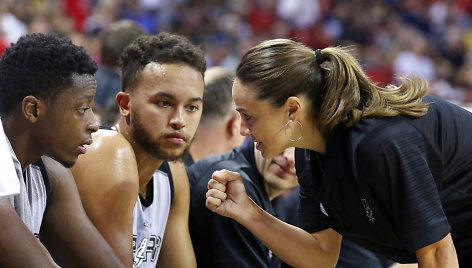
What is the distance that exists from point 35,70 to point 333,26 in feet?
30.9

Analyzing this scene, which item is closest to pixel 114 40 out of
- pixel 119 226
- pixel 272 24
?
pixel 119 226

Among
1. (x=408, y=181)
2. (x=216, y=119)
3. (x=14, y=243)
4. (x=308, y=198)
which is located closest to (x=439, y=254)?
(x=408, y=181)

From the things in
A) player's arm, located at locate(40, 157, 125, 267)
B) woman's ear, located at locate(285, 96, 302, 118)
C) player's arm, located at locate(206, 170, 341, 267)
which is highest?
woman's ear, located at locate(285, 96, 302, 118)

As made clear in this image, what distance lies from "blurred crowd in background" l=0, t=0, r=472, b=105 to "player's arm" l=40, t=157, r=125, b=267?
712 cm

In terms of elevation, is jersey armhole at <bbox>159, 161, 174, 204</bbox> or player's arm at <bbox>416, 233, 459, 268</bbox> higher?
jersey armhole at <bbox>159, 161, 174, 204</bbox>

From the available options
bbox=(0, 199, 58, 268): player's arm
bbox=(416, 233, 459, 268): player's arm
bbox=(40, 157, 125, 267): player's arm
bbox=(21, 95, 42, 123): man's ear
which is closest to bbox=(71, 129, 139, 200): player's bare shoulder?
bbox=(40, 157, 125, 267): player's arm

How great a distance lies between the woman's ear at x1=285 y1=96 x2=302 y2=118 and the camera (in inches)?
102

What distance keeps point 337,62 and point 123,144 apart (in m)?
1.01

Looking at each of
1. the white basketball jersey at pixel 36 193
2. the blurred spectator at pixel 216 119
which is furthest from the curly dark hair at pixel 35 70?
the blurred spectator at pixel 216 119

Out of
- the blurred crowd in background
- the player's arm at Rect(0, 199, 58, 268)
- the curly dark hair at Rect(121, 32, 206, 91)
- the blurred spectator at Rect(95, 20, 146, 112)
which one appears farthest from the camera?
the blurred crowd in background

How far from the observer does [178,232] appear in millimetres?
3320

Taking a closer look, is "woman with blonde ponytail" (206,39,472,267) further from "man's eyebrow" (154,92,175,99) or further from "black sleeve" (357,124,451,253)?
"man's eyebrow" (154,92,175,99)

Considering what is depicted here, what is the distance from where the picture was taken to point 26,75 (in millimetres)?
2396

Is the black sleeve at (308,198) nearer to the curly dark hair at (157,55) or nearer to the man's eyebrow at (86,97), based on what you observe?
the curly dark hair at (157,55)
